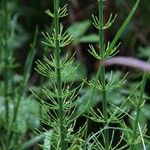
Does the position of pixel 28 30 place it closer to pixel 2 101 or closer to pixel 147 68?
pixel 2 101

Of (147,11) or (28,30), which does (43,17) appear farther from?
(147,11)

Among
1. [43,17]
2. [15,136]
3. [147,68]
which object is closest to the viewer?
[147,68]

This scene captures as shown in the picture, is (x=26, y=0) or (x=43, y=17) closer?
(x=43, y=17)

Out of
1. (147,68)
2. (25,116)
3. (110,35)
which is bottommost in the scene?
(25,116)

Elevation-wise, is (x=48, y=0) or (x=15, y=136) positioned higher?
(x=48, y=0)

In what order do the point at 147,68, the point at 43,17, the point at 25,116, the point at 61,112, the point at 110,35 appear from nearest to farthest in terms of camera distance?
1. the point at 147,68
2. the point at 61,112
3. the point at 25,116
4. the point at 110,35
5. the point at 43,17

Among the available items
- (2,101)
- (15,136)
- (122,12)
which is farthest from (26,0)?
(15,136)
